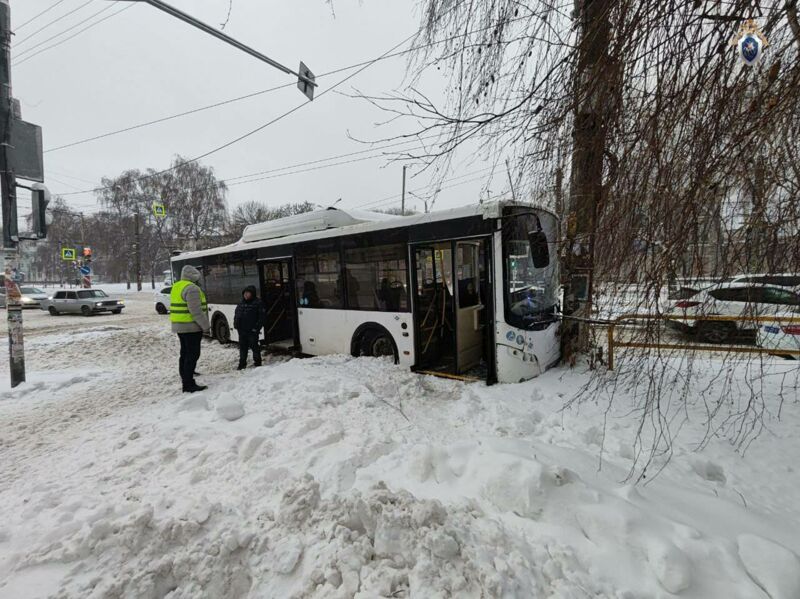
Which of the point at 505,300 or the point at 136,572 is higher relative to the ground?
the point at 505,300

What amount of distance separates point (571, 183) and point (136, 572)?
3.93 meters

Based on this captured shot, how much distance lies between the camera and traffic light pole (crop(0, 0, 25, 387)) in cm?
659

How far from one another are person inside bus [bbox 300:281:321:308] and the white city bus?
2cm

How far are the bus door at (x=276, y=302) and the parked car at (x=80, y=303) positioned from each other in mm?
16667

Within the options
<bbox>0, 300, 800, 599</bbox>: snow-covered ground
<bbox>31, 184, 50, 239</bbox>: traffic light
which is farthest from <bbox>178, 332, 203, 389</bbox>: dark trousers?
<bbox>31, 184, 50, 239</bbox>: traffic light

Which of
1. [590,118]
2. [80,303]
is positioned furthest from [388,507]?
[80,303]

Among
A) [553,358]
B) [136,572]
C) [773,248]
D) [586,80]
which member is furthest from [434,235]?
[136,572]

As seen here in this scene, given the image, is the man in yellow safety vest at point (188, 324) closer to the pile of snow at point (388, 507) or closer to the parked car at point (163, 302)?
the pile of snow at point (388, 507)

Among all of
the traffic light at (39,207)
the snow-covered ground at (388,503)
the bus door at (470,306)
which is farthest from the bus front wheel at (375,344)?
the traffic light at (39,207)

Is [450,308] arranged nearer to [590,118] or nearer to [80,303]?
[590,118]

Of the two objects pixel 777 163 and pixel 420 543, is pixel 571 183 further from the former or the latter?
pixel 420 543

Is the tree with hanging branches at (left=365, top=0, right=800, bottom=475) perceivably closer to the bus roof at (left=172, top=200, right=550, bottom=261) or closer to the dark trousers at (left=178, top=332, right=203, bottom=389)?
the bus roof at (left=172, top=200, right=550, bottom=261)

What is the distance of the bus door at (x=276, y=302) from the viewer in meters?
8.55

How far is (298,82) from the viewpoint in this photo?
6.81 metres
